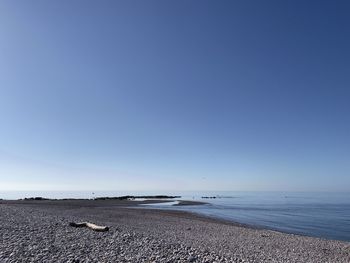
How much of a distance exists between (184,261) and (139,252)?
2.26 metres

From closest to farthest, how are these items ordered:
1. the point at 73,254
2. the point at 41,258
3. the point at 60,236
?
the point at 41,258 → the point at 73,254 → the point at 60,236

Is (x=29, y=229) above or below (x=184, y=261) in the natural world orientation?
above

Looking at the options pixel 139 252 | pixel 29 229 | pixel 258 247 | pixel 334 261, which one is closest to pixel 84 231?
pixel 29 229

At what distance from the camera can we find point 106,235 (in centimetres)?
1911

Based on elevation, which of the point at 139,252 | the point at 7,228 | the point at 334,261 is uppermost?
the point at 7,228

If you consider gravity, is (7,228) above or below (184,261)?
above

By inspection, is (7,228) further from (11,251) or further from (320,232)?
(320,232)

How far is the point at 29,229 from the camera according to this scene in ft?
64.4

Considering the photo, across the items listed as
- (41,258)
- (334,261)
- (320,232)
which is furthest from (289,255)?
(320,232)

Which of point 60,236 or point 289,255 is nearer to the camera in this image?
point 60,236

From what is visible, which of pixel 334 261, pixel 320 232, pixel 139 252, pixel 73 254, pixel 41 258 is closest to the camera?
pixel 41 258

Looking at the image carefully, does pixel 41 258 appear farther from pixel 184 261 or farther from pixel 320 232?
pixel 320 232

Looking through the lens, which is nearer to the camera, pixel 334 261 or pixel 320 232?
pixel 334 261

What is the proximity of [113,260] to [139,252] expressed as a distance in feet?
6.46
